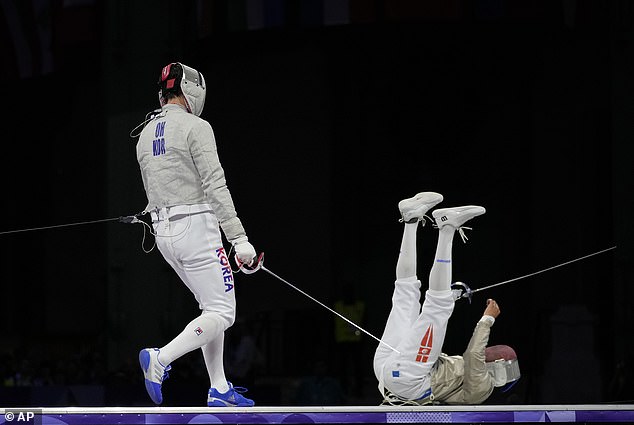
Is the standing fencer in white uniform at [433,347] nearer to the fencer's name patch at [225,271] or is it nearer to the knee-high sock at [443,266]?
the knee-high sock at [443,266]

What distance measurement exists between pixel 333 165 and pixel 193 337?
6.33 metres

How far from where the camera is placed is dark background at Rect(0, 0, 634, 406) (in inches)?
387

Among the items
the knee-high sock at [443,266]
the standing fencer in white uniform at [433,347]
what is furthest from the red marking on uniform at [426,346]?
the knee-high sock at [443,266]

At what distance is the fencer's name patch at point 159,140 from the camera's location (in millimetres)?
5250

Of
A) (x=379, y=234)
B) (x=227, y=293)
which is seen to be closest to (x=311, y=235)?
(x=379, y=234)

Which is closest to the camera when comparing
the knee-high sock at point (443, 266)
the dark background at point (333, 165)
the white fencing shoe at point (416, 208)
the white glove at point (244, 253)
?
the white glove at point (244, 253)

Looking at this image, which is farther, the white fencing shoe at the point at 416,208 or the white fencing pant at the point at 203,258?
the white fencing shoe at the point at 416,208

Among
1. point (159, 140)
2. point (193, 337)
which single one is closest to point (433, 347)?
point (193, 337)

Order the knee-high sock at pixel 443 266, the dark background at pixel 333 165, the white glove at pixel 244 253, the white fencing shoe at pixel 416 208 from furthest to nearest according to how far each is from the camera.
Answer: the dark background at pixel 333 165 < the white fencing shoe at pixel 416 208 < the knee-high sock at pixel 443 266 < the white glove at pixel 244 253

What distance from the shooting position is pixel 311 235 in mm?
11477

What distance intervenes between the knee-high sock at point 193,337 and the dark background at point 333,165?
4536 mm

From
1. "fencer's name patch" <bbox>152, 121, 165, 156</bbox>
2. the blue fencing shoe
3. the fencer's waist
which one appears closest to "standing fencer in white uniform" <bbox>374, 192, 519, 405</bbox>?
the blue fencing shoe

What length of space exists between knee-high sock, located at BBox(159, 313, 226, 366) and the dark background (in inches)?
179

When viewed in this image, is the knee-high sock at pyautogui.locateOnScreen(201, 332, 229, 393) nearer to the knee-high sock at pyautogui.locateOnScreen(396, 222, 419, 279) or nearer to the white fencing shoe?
the knee-high sock at pyautogui.locateOnScreen(396, 222, 419, 279)
